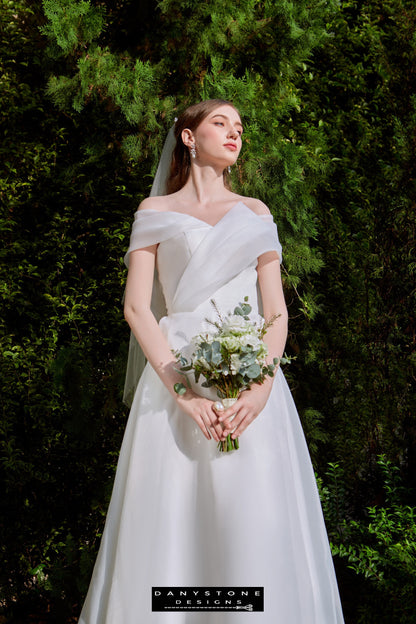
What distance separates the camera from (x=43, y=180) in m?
4.09

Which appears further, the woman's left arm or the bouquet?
the woman's left arm

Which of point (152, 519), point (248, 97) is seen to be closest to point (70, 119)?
point (248, 97)

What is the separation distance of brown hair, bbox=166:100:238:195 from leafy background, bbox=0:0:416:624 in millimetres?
747

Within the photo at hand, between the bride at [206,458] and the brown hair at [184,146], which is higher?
the brown hair at [184,146]

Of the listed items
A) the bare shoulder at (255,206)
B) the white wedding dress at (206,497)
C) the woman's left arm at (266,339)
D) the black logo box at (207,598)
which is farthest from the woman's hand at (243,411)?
the bare shoulder at (255,206)

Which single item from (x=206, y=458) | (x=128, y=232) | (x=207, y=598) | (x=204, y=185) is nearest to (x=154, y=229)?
(x=204, y=185)

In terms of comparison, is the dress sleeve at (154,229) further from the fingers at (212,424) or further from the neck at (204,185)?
the fingers at (212,424)

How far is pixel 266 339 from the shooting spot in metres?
2.48

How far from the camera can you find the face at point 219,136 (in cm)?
267

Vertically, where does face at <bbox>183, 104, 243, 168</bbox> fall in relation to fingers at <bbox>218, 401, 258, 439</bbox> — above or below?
above

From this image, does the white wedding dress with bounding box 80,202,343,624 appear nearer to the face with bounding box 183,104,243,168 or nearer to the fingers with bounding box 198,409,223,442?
the fingers with bounding box 198,409,223,442

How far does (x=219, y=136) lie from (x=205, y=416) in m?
1.23

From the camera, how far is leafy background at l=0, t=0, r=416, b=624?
364 centimetres

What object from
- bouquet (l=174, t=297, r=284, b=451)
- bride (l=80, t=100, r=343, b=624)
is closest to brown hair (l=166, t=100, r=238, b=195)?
bride (l=80, t=100, r=343, b=624)
